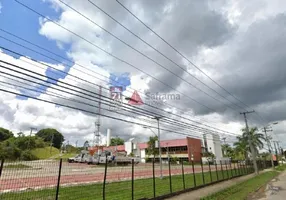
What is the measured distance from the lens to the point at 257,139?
5153 cm

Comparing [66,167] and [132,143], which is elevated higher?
[132,143]

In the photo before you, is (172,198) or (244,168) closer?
(172,198)

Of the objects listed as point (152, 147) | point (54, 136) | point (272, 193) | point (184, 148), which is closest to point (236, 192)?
point (272, 193)

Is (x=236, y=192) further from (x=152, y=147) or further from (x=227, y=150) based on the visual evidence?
(x=227, y=150)

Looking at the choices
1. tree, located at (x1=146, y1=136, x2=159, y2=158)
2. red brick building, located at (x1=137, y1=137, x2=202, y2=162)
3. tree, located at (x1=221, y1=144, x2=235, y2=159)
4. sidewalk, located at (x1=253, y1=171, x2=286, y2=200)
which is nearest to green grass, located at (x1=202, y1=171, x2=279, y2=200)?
sidewalk, located at (x1=253, y1=171, x2=286, y2=200)

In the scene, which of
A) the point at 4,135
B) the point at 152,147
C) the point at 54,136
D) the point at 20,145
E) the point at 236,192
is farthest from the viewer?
the point at 54,136

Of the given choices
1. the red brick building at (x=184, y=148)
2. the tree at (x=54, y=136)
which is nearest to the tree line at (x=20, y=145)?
the tree at (x=54, y=136)

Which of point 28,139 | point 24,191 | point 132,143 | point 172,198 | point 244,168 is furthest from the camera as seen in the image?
point 132,143

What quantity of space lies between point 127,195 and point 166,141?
6166 cm

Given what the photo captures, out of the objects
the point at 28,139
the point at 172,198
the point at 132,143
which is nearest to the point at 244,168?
the point at 172,198

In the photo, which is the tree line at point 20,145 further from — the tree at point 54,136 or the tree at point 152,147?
the tree at point 152,147

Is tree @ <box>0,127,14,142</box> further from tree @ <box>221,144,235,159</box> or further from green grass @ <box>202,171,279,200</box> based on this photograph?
green grass @ <box>202,171,279,200</box>

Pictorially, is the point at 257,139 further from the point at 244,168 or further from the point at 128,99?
the point at 128,99

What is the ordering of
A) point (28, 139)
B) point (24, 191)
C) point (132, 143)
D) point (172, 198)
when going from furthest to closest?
point (132, 143) → point (28, 139) → point (172, 198) → point (24, 191)
